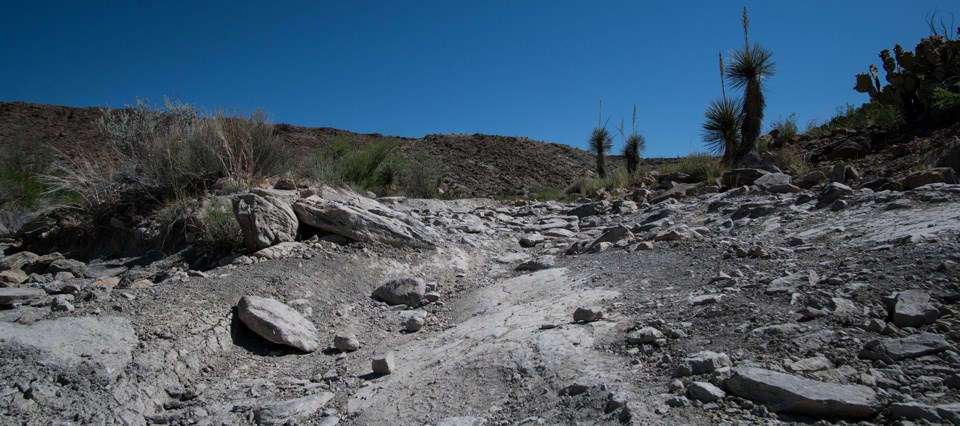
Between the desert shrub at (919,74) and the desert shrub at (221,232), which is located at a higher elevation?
the desert shrub at (919,74)

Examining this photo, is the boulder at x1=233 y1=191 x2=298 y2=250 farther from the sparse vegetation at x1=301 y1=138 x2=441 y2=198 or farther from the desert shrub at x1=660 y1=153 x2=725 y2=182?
the desert shrub at x1=660 y1=153 x2=725 y2=182

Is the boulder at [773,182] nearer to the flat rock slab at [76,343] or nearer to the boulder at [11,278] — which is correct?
the flat rock slab at [76,343]

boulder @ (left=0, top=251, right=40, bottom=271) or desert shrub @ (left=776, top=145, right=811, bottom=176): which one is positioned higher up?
desert shrub @ (left=776, top=145, right=811, bottom=176)

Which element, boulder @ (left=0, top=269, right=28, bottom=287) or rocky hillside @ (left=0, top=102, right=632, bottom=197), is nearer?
boulder @ (left=0, top=269, right=28, bottom=287)

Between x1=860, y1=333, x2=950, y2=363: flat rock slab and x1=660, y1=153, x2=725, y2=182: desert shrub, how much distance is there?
824 cm

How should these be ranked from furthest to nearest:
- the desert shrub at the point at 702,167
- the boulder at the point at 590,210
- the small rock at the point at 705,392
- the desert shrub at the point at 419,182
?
the desert shrub at the point at 419,182, the desert shrub at the point at 702,167, the boulder at the point at 590,210, the small rock at the point at 705,392

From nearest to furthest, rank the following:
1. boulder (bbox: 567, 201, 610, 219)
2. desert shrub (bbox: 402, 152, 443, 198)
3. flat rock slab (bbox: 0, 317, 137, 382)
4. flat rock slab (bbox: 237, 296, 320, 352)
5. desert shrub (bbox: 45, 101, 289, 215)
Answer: flat rock slab (bbox: 0, 317, 137, 382) → flat rock slab (bbox: 237, 296, 320, 352) → desert shrub (bbox: 45, 101, 289, 215) → boulder (bbox: 567, 201, 610, 219) → desert shrub (bbox: 402, 152, 443, 198)

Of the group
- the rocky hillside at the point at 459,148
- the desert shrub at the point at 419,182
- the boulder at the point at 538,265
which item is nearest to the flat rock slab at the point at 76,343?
the boulder at the point at 538,265

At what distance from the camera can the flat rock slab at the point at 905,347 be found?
2.29 m

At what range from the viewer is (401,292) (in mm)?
4930

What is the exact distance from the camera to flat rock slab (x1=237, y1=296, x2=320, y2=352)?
12.8 ft

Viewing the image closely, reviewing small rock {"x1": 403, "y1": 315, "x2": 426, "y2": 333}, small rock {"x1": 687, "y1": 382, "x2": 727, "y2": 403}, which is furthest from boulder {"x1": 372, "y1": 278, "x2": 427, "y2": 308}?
small rock {"x1": 687, "y1": 382, "x2": 727, "y2": 403}

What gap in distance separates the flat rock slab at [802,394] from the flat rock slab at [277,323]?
2743mm

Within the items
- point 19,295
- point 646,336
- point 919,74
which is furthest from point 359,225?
point 919,74
